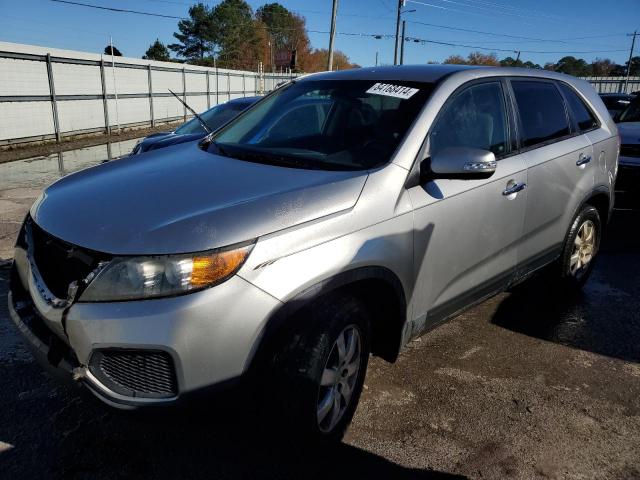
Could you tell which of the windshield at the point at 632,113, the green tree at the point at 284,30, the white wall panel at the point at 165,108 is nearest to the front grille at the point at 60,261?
the windshield at the point at 632,113

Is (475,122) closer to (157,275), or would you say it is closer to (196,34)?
(157,275)

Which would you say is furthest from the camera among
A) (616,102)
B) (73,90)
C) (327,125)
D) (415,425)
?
(73,90)

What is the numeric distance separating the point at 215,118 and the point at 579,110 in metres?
5.62

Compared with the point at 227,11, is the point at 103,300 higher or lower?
lower

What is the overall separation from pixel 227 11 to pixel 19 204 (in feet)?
243

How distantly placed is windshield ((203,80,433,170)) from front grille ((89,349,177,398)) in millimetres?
1203

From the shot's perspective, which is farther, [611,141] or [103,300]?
[611,141]

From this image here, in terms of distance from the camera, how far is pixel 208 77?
25969mm

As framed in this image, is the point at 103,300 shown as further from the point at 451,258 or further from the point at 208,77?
the point at 208,77

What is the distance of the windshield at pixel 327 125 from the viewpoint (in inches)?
108

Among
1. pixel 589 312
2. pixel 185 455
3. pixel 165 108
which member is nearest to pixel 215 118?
pixel 589 312

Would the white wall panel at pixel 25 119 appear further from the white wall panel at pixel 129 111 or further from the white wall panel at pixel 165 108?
the white wall panel at pixel 165 108

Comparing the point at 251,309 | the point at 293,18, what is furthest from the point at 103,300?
the point at 293,18

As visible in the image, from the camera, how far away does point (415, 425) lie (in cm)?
273
